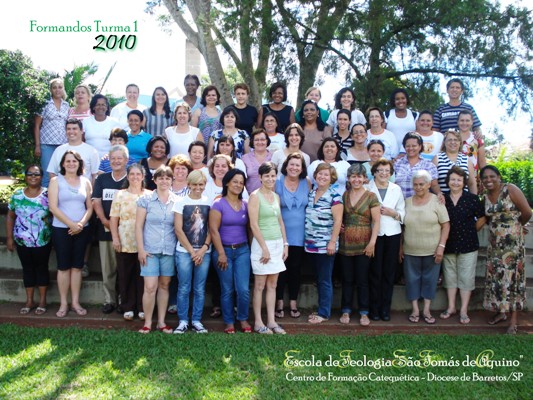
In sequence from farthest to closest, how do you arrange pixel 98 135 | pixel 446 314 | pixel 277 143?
pixel 98 135
pixel 277 143
pixel 446 314

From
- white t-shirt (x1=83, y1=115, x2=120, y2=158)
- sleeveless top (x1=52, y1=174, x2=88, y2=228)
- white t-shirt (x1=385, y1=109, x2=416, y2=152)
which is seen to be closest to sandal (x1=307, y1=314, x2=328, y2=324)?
white t-shirt (x1=385, y1=109, x2=416, y2=152)

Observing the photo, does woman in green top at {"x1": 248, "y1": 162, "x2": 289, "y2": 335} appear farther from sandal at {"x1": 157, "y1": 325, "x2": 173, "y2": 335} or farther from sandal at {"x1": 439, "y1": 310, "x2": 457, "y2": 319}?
sandal at {"x1": 439, "y1": 310, "x2": 457, "y2": 319}

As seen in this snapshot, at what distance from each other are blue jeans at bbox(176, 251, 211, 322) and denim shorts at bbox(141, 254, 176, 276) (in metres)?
0.09

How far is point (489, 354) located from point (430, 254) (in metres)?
1.24

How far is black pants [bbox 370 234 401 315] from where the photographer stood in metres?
5.51

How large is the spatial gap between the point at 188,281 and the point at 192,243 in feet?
1.34

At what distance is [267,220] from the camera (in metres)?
5.09

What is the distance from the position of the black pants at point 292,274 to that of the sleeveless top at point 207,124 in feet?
7.65

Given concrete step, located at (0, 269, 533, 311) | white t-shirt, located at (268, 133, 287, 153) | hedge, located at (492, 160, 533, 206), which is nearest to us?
concrete step, located at (0, 269, 533, 311)

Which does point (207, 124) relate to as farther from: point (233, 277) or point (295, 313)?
point (295, 313)

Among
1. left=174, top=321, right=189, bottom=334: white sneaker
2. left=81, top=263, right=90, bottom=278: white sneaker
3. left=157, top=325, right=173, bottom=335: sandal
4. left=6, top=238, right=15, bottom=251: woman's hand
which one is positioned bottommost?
left=157, top=325, right=173, bottom=335: sandal

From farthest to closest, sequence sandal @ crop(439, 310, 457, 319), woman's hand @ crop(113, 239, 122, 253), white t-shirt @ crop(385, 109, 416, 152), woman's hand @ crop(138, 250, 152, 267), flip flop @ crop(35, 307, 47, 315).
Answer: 1. white t-shirt @ crop(385, 109, 416, 152)
2. sandal @ crop(439, 310, 457, 319)
3. flip flop @ crop(35, 307, 47, 315)
4. woman's hand @ crop(113, 239, 122, 253)
5. woman's hand @ crop(138, 250, 152, 267)

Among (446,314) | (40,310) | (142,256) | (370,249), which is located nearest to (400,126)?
(370,249)

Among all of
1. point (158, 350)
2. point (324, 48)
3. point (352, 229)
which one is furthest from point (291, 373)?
point (324, 48)
